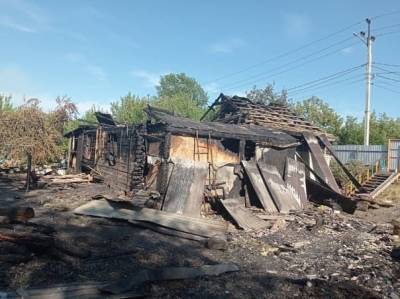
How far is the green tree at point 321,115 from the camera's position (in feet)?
117

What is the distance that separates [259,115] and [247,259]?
41.6 ft

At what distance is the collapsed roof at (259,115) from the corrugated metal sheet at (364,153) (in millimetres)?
4325

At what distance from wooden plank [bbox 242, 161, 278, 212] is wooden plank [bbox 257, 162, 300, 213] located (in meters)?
0.14

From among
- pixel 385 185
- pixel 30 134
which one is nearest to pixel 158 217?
pixel 385 185

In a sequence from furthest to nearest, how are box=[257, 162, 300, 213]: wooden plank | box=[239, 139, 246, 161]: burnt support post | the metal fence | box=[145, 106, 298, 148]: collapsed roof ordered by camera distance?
the metal fence, box=[239, 139, 246, 161]: burnt support post, box=[145, 106, 298, 148]: collapsed roof, box=[257, 162, 300, 213]: wooden plank

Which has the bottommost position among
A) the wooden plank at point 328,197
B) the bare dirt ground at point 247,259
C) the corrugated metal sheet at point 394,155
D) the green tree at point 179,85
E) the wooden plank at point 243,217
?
the bare dirt ground at point 247,259

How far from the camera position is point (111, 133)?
17.0m

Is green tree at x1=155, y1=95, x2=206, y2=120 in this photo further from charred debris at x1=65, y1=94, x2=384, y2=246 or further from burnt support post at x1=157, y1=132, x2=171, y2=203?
burnt support post at x1=157, y1=132, x2=171, y2=203

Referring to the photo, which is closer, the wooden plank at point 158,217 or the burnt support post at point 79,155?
the wooden plank at point 158,217

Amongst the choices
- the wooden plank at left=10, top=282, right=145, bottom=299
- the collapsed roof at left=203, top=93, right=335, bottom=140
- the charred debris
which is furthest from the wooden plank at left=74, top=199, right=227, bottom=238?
the collapsed roof at left=203, top=93, right=335, bottom=140

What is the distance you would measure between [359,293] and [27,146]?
2250 centimetres

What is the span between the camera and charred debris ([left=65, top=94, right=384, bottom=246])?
9516 millimetres

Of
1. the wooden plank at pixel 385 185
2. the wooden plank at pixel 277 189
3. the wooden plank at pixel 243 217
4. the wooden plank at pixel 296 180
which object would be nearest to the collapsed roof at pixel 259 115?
the wooden plank at pixel 385 185

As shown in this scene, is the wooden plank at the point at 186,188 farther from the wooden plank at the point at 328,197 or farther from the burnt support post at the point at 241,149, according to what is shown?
the wooden plank at the point at 328,197
